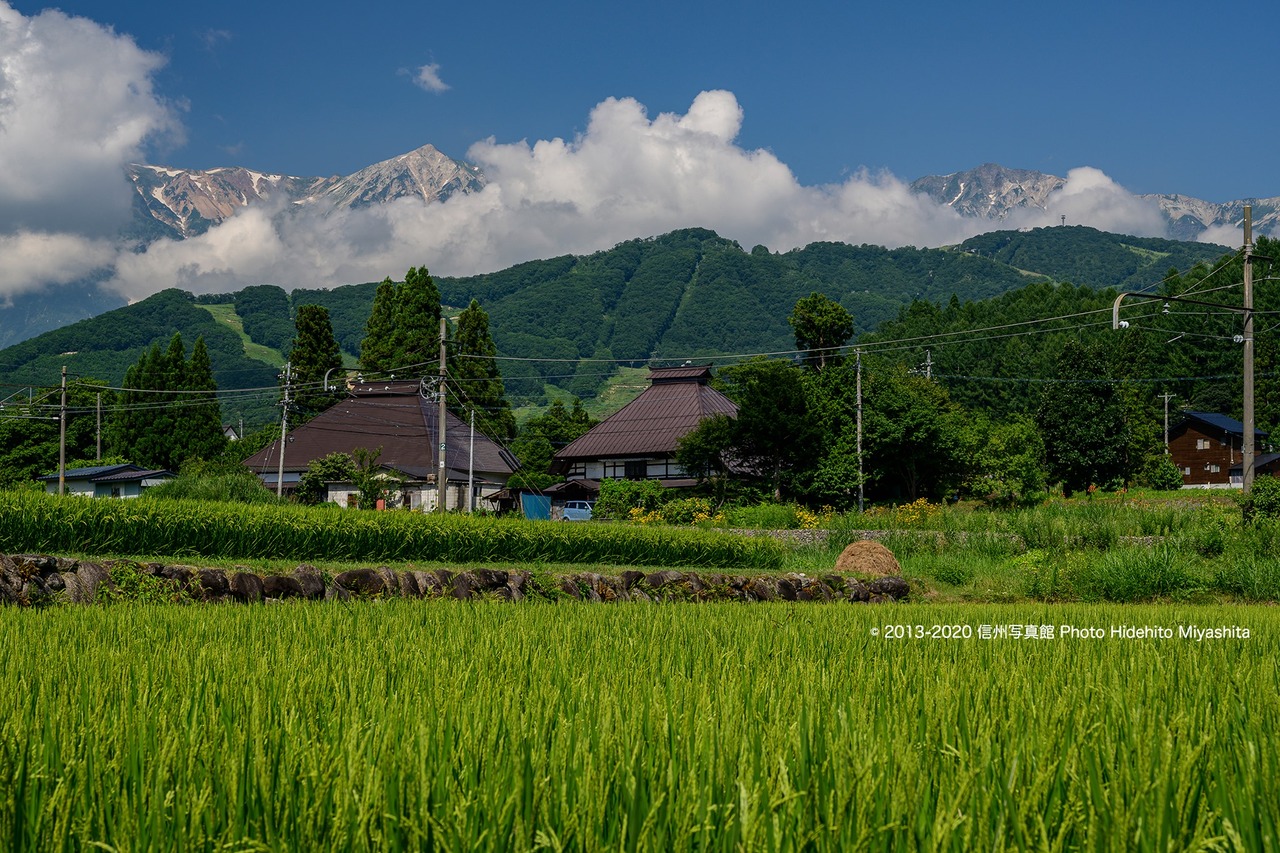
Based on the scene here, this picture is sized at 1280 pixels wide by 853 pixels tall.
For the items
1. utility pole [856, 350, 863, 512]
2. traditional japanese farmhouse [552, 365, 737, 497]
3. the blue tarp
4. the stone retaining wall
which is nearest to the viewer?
the stone retaining wall

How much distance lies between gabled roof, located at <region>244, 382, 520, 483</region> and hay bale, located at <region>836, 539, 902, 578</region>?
Answer: 3225 centimetres

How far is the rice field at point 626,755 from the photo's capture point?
5.64 feet

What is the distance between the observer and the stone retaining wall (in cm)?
943

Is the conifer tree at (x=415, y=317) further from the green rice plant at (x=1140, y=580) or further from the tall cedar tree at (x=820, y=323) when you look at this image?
the green rice plant at (x=1140, y=580)

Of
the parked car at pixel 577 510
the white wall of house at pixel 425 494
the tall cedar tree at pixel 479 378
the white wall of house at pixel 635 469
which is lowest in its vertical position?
the parked car at pixel 577 510

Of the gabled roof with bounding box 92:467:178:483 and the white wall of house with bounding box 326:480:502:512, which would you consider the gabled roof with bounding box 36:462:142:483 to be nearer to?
the gabled roof with bounding box 92:467:178:483

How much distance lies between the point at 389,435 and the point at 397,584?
41.2 meters

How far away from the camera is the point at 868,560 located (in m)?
19.0

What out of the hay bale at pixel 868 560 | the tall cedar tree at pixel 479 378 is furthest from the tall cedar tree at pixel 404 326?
the hay bale at pixel 868 560

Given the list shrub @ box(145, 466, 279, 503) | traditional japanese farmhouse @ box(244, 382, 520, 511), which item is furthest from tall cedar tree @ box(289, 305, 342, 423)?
shrub @ box(145, 466, 279, 503)

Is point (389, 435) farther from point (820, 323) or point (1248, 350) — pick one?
point (1248, 350)

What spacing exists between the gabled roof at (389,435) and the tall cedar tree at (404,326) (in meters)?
1.89

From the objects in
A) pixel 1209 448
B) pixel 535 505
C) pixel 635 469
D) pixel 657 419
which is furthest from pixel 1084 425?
pixel 535 505

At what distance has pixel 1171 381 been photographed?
7194cm
